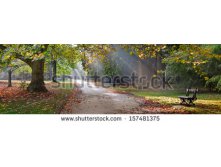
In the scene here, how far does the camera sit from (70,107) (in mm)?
9492

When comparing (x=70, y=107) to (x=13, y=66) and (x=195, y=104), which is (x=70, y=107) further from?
(x=195, y=104)

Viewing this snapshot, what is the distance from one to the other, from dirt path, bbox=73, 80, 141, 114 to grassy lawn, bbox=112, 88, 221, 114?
0.36 m

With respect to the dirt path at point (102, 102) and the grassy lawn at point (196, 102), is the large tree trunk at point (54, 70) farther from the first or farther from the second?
the grassy lawn at point (196, 102)

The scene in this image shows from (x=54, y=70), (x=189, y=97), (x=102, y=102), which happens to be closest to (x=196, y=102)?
(x=189, y=97)

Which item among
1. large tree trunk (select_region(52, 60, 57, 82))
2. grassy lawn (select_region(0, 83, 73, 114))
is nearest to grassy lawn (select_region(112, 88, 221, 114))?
grassy lawn (select_region(0, 83, 73, 114))

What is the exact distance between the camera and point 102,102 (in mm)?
9742

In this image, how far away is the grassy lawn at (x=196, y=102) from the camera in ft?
30.3

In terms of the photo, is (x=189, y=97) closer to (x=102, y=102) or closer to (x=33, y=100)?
(x=102, y=102)

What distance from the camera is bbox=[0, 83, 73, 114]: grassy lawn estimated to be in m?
9.13

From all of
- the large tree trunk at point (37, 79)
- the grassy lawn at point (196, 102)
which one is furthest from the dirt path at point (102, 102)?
the large tree trunk at point (37, 79)

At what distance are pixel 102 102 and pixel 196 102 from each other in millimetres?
3311

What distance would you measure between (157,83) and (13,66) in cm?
516

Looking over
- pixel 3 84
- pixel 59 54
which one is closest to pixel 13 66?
pixel 3 84

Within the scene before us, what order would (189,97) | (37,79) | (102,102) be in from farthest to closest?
1. (37,79)
2. (102,102)
3. (189,97)
